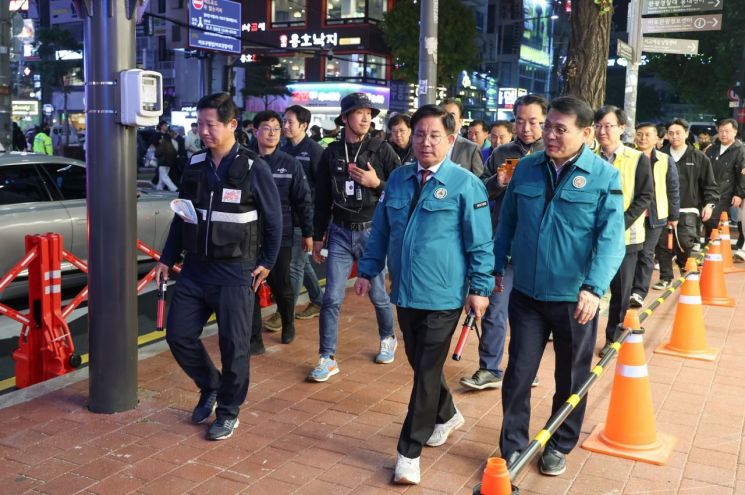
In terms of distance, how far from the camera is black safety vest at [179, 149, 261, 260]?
4.68 metres

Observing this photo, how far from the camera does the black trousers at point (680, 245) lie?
10023mm

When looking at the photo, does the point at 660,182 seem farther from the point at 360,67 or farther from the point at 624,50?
the point at 360,67

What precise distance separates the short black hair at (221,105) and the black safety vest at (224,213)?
0.23 m

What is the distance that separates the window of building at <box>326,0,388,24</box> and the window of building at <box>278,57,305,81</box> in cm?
324

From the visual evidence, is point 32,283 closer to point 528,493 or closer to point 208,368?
point 208,368

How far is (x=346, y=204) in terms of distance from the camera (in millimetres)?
6094

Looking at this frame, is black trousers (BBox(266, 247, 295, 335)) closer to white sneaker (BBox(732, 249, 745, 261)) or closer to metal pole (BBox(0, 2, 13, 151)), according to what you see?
white sneaker (BBox(732, 249, 745, 261))

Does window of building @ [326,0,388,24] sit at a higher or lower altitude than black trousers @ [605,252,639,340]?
higher

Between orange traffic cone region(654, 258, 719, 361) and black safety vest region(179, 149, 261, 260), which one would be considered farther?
orange traffic cone region(654, 258, 719, 361)

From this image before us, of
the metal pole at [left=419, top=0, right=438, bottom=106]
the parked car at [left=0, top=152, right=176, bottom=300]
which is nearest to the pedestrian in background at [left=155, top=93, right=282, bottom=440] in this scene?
the parked car at [left=0, top=152, right=176, bottom=300]

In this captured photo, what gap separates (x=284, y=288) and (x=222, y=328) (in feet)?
6.81

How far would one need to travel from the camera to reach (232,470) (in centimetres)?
434

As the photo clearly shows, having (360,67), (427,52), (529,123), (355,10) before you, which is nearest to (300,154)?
(529,123)

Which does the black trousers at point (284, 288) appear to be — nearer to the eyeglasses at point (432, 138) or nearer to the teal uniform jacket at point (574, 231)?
the eyeglasses at point (432, 138)
